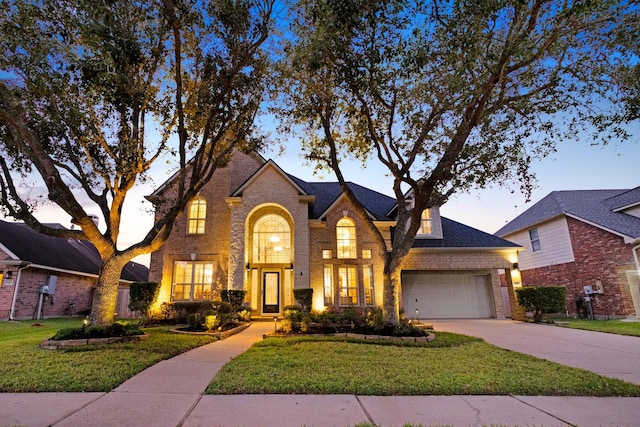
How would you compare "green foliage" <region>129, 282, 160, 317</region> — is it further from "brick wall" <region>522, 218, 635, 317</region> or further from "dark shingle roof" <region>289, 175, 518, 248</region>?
"brick wall" <region>522, 218, 635, 317</region>

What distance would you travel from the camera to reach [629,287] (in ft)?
46.4

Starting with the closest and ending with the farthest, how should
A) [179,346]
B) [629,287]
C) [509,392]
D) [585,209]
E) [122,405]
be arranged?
[122,405]
[509,392]
[179,346]
[629,287]
[585,209]

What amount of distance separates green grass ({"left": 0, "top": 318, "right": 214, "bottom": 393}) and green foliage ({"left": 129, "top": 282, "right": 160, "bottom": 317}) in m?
5.70

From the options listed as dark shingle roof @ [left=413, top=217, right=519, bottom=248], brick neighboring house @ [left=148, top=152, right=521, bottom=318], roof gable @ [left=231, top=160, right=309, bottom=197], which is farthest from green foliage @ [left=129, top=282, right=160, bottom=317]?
dark shingle roof @ [left=413, top=217, right=519, bottom=248]

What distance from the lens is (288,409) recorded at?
143 inches

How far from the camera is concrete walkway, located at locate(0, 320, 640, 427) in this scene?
3.31 meters

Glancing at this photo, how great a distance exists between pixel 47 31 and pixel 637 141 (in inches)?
578

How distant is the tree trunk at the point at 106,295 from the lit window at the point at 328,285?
8951 mm

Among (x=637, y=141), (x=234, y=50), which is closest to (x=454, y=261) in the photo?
(x=637, y=141)

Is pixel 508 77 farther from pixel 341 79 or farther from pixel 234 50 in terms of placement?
pixel 234 50

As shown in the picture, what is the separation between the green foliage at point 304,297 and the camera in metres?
13.8

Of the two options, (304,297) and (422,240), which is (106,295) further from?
(422,240)

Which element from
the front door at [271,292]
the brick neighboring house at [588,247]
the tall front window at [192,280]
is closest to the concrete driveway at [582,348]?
the brick neighboring house at [588,247]

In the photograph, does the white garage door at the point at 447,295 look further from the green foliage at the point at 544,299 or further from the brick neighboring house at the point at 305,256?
the green foliage at the point at 544,299
